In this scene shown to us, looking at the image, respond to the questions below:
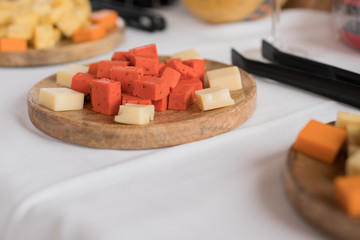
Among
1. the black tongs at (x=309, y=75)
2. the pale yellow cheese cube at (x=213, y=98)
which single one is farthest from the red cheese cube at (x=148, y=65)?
the black tongs at (x=309, y=75)

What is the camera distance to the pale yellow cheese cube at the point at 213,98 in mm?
798

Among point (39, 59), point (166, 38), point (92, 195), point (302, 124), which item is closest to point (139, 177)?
point (92, 195)

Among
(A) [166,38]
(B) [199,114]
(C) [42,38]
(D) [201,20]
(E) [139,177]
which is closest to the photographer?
(E) [139,177]

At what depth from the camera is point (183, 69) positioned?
887mm

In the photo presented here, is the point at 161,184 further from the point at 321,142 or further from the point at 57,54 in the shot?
the point at 57,54

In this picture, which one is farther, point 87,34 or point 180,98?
point 87,34

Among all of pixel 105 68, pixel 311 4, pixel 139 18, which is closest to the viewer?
pixel 105 68

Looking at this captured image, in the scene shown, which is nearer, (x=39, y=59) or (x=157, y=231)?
(x=157, y=231)

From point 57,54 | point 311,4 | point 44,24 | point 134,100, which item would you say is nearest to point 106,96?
point 134,100

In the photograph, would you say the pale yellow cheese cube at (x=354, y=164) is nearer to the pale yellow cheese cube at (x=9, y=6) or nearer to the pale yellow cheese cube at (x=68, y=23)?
the pale yellow cheese cube at (x=68, y=23)

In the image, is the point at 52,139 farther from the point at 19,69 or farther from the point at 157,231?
the point at 19,69

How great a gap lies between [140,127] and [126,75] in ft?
0.41

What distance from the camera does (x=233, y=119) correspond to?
0.81 meters

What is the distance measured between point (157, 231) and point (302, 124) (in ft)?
1.38
